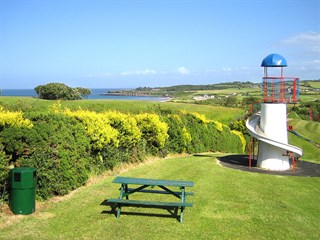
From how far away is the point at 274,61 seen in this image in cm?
1564

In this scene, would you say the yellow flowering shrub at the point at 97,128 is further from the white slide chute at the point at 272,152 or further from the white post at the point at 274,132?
the white post at the point at 274,132

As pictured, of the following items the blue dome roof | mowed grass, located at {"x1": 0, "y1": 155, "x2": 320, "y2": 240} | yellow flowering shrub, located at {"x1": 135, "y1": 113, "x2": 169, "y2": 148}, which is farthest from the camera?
yellow flowering shrub, located at {"x1": 135, "y1": 113, "x2": 169, "y2": 148}

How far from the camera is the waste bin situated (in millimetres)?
8461

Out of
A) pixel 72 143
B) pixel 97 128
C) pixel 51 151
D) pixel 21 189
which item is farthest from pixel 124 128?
pixel 21 189

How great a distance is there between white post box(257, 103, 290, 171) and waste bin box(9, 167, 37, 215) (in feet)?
35.5

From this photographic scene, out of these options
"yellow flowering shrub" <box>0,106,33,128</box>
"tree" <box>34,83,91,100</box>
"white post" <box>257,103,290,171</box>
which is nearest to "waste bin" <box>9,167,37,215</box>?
"yellow flowering shrub" <box>0,106,33,128</box>

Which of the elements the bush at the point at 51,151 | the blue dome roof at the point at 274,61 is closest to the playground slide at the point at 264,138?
the blue dome roof at the point at 274,61

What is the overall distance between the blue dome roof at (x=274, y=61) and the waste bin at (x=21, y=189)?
1143 cm

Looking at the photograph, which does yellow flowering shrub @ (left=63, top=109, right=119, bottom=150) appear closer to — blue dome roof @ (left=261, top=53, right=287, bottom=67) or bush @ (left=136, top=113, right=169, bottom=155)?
bush @ (left=136, top=113, right=169, bottom=155)

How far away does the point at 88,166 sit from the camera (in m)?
12.3

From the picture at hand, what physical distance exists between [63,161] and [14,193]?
76.4 inches

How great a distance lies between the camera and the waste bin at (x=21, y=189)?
8.46 metres

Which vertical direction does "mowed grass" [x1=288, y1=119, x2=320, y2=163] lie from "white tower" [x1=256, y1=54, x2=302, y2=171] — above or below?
below

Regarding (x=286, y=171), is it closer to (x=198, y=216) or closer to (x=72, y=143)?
(x=198, y=216)
